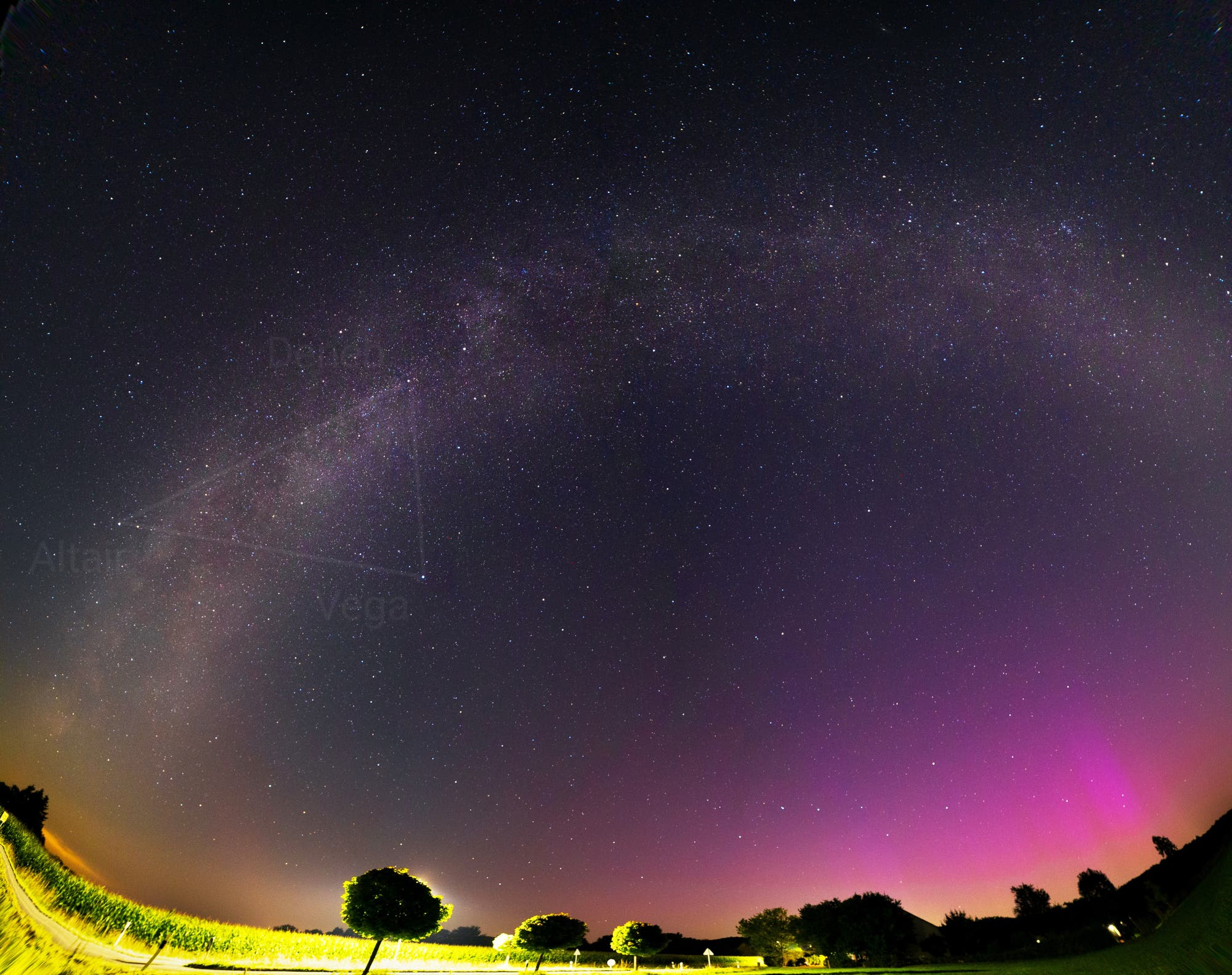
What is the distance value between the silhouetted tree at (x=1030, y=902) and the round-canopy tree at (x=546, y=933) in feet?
199

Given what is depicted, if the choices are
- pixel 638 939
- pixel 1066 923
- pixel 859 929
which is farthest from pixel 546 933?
pixel 1066 923

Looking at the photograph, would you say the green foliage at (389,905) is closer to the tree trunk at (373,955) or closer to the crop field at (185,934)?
the tree trunk at (373,955)

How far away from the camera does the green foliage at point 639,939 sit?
48.9 m

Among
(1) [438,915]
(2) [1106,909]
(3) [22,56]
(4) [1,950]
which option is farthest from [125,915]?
(2) [1106,909]

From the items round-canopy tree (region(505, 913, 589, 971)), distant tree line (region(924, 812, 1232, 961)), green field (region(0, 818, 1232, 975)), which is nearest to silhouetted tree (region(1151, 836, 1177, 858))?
distant tree line (region(924, 812, 1232, 961))

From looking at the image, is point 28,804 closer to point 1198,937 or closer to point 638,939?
point 638,939

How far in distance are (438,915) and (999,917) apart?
3328 inches

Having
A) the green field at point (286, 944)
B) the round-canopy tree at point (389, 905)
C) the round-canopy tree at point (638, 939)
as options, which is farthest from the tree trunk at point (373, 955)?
the round-canopy tree at point (638, 939)

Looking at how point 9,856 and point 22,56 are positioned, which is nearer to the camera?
point 22,56

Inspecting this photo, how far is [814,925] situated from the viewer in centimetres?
6109

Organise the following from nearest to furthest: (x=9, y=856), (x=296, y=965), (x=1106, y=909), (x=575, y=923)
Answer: (x=9, y=856) → (x=296, y=965) → (x=575, y=923) → (x=1106, y=909)

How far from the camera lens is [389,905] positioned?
95.1ft

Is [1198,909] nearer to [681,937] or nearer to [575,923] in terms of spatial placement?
[575,923]

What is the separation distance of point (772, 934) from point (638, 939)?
101 ft
